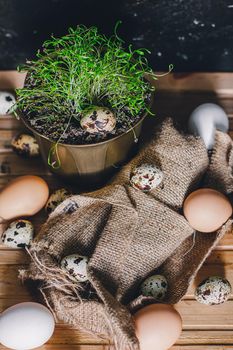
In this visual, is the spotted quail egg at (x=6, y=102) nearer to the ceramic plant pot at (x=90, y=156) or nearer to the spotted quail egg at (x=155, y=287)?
the ceramic plant pot at (x=90, y=156)

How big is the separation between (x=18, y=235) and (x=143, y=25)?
49cm

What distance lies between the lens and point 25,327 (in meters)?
0.85

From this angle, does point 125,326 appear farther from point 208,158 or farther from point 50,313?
point 208,158

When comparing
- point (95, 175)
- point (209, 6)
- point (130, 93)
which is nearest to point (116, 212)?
point (95, 175)

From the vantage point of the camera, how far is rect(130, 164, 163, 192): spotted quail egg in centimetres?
94

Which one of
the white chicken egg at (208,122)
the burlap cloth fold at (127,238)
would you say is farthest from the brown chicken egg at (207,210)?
the white chicken egg at (208,122)

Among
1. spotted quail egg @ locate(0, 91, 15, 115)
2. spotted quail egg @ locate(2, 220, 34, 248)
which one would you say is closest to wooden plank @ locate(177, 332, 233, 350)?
spotted quail egg @ locate(2, 220, 34, 248)

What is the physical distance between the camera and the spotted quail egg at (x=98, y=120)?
35.6 inches

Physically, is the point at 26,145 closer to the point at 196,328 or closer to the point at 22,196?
the point at 22,196

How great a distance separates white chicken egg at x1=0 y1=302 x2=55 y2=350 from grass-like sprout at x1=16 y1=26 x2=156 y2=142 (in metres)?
0.31

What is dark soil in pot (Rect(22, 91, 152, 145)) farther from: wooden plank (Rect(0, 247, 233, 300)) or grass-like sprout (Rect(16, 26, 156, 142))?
wooden plank (Rect(0, 247, 233, 300))

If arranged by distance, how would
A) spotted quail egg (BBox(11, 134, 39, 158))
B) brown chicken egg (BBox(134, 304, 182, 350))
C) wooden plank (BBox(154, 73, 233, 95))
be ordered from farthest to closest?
wooden plank (BBox(154, 73, 233, 95)) < spotted quail egg (BBox(11, 134, 39, 158)) < brown chicken egg (BBox(134, 304, 182, 350))

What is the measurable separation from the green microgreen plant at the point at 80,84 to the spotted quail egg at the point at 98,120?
0.08ft

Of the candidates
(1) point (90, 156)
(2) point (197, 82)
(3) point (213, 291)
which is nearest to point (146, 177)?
(1) point (90, 156)
